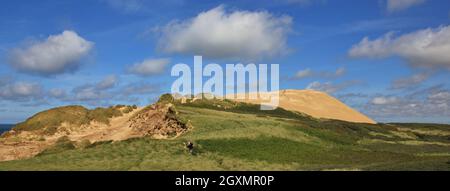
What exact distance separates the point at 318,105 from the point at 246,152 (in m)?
111

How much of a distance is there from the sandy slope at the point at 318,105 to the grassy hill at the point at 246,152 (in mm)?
66611

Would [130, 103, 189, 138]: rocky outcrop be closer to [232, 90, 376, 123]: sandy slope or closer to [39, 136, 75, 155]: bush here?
[39, 136, 75, 155]: bush

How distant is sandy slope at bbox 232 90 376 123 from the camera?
14596 cm

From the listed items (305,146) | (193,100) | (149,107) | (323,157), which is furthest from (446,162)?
(193,100)

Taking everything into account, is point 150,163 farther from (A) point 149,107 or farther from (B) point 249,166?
(A) point 149,107

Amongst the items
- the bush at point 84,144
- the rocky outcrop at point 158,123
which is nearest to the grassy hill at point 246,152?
the bush at point 84,144

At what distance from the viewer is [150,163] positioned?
4509cm

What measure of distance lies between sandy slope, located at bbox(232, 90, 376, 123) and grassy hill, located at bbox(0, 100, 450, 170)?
6661cm

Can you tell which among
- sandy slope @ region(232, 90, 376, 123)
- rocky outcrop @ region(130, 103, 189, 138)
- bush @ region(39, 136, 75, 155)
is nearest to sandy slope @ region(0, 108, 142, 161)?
bush @ region(39, 136, 75, 155)

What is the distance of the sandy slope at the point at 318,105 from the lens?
5747 inches

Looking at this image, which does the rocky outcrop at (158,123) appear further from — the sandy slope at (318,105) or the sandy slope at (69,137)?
the sandy slope at (318,105)

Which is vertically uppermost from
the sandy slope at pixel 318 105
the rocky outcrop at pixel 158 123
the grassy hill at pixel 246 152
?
the sandy slope at pixel 318 105

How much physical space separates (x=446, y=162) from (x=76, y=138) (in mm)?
46785

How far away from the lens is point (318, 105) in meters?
160
